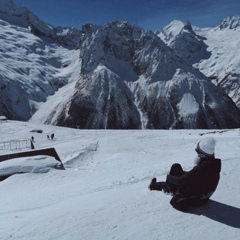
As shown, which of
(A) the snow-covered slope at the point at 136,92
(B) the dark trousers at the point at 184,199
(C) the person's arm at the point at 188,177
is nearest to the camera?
(C) the person's arm at the point at 188,177

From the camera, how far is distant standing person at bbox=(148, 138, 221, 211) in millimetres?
6973

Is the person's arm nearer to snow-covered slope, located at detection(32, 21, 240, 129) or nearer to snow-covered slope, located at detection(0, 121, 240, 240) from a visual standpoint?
snow-covered slope, located at detection(0, 121, 240, 240)

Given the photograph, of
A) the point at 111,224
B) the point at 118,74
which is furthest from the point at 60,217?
→ the point at 118,74

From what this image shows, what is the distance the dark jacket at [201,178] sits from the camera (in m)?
7.01

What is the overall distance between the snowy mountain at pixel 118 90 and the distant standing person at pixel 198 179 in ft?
465

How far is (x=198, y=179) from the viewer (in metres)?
7.10

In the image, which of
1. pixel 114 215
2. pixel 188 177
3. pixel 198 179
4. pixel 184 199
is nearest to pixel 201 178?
pixel 198 179

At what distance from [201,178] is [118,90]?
15726 centimetres

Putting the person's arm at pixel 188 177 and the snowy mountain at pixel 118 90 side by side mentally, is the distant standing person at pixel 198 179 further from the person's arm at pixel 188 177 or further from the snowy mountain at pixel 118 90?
the snowy mountain at pixel 118 90

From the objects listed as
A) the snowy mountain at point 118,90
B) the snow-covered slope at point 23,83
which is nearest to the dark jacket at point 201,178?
the snowy mountain at point 118,90

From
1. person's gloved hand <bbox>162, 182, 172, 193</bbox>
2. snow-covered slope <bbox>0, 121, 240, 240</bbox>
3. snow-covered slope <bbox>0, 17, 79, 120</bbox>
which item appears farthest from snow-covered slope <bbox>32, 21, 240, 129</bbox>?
person's gloved hand <bbox>162, 182, 172, 193</bbox>

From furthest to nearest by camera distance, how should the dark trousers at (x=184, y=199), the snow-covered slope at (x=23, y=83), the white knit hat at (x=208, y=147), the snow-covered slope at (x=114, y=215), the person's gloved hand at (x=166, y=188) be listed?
the snow-covered slope at (x=23, y=83)
the person's gloved hand at (x=166, y=188)
the dark trousers at (x=184, y=199)
the white knit hat at (x=208, y=147)
the snow-covered slope at (x=114, y=215)

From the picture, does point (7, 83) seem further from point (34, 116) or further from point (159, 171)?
point (159, 171)

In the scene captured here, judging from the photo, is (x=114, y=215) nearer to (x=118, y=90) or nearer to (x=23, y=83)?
(x=118, y=90)
